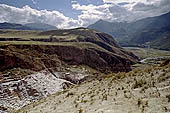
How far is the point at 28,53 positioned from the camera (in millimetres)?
65000

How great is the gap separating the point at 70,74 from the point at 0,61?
76.6ft

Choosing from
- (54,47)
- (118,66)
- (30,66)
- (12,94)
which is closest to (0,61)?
(30,66)

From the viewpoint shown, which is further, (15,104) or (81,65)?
(81,65)

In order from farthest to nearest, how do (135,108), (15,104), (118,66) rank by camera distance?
(118,66)
(15,104)
(135,108)

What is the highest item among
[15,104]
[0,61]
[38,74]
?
[0,61]

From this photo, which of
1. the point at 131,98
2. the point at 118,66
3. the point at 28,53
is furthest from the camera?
the point at 118,66

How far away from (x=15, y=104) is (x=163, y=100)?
3627cm

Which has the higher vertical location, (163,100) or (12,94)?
(163,100)

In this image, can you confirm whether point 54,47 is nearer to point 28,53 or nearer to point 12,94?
point 28,53

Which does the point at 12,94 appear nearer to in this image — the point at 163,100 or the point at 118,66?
the point at 163,100

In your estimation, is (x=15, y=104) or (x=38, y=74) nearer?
(x=15, y=104)

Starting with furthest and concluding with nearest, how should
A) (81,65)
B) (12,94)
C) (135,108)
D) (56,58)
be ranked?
(81,65)
(56,58)
(12,94)
(135,108)

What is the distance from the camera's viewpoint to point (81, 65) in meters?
79.4

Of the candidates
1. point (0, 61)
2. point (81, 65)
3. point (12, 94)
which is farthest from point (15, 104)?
point (81, 65)
